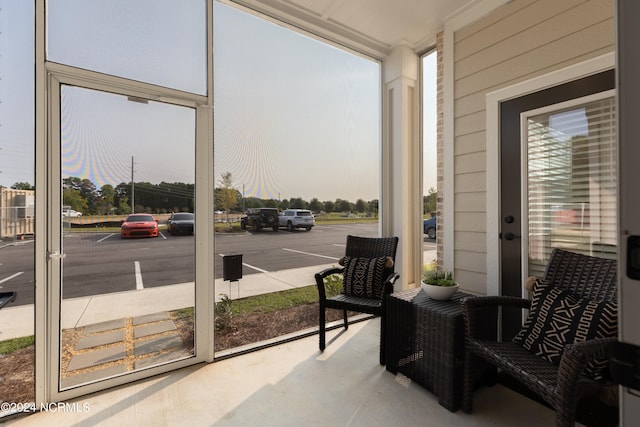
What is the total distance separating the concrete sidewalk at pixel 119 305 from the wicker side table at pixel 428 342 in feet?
4.42

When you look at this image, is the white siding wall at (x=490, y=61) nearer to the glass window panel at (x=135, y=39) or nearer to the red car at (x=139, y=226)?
the glass window panel at (x=135, y=39)

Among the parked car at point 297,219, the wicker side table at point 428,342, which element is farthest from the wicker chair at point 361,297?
the parked car at point 297,219

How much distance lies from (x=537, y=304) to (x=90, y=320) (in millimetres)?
2998

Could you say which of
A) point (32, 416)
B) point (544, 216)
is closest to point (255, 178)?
point (32, 416)

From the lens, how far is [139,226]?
2389 mm

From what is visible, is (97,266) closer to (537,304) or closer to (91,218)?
(91,218)

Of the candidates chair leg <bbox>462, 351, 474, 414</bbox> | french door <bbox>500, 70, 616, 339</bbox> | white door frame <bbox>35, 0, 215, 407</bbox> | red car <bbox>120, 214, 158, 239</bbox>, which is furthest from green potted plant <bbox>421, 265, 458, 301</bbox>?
white door frame <bbox>35, 0, 215, 407</bbox>

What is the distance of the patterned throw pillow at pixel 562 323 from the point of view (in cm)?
161

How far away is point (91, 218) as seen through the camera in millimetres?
2209

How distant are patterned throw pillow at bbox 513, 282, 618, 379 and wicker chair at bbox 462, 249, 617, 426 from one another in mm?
60

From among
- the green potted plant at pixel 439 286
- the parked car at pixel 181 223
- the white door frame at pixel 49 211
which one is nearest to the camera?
the white door frame at pixel 49 211

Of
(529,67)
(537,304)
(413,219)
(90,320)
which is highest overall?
(529,67)

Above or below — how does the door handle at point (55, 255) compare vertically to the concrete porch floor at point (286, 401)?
above

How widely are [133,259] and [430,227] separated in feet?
9.79
